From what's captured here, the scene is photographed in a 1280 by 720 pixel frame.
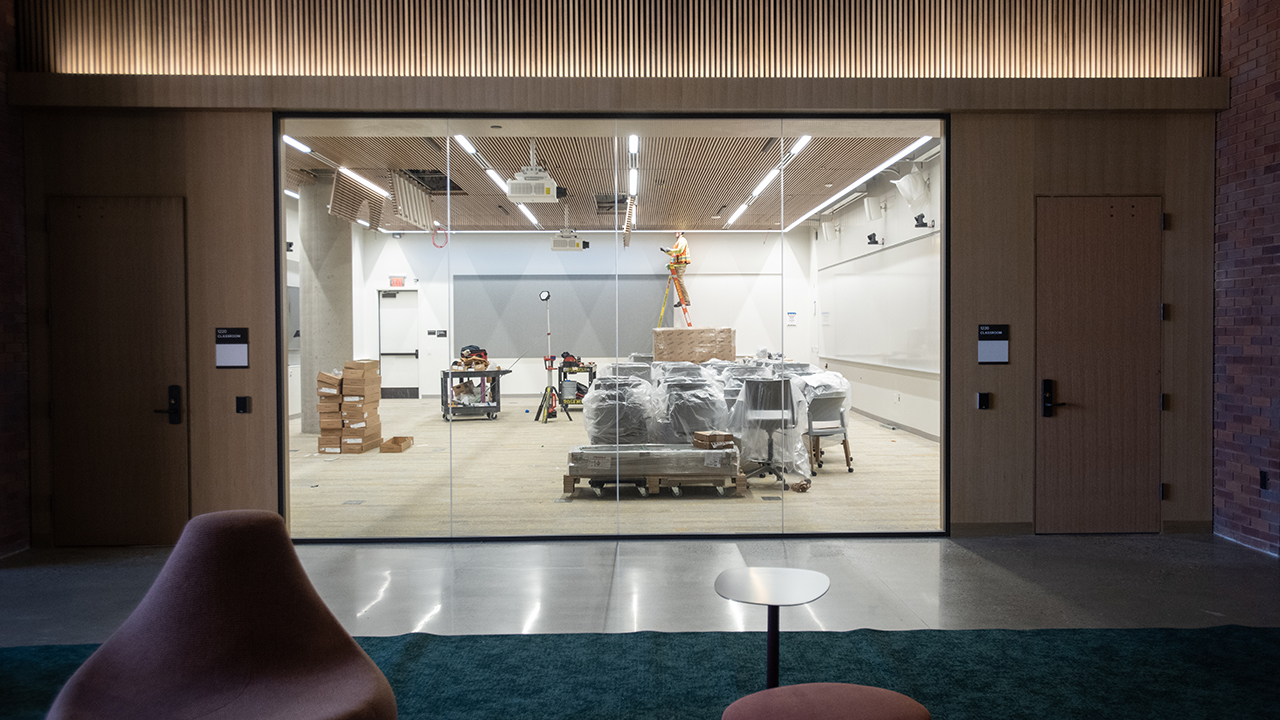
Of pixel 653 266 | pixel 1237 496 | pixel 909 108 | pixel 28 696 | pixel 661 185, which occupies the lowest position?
pixel 28 696

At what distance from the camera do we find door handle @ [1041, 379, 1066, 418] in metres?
4.96

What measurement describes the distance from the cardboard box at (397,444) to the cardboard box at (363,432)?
0.20 meters

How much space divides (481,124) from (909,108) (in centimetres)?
304

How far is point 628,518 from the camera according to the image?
5391 mm

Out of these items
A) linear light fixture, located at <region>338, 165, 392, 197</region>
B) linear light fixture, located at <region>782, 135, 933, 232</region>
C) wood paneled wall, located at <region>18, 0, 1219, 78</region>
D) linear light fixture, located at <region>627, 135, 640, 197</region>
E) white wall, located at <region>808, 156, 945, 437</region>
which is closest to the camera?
wood paneled wall, located at <region>18, 0, 1219, 78</region>

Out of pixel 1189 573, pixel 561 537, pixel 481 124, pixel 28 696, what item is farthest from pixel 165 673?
pixel 1189 573

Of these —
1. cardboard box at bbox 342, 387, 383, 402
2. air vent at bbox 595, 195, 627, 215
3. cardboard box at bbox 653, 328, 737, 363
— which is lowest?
cardboard box at bbox 342, 387, 383, 402

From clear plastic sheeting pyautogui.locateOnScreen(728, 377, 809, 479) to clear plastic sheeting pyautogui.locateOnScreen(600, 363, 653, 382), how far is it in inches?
33.0

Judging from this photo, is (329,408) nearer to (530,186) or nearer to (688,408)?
(530,186)

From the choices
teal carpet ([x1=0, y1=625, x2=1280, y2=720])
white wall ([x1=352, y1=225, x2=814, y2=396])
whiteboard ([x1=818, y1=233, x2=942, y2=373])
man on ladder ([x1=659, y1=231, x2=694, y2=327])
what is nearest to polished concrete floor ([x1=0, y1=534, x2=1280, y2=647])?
teal carpet ([x1=0, y1=625, x2=1280, y2=720])

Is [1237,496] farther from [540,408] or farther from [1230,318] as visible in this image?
[540,408]

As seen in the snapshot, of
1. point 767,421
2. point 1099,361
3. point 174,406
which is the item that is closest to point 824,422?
point 767,421

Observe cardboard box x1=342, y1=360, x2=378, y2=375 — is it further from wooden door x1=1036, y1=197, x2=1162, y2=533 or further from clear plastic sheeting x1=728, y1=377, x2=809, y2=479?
wooden door x1=1036, y1=197, x2=1162, y2=533

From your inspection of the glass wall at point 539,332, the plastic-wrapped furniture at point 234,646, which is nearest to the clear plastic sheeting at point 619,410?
the glass wall at point 539,332
